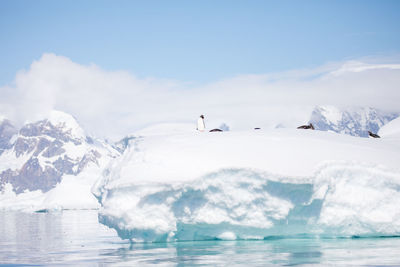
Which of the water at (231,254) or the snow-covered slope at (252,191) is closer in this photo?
the water at (231,254)

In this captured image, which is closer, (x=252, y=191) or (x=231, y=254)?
(x=231, y=254)

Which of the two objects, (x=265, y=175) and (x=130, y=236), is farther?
(x=130, y=236)

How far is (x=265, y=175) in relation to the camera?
59.4 feet

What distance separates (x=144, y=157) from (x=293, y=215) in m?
5.53

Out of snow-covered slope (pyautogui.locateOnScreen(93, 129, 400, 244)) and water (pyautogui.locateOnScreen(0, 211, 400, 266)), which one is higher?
snow-covered slope (pyautogui.locateOnScreen(93, 129, 400, 244))

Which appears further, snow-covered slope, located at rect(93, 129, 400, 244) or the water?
snow-covered slope, located at rect(93, 129, 400, 244)

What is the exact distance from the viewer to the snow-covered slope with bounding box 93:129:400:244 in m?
18.4

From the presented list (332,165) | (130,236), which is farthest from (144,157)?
(332,165)

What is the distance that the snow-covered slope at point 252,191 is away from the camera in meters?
18.4

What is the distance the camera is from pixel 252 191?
61.0 feet

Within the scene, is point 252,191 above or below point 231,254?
above

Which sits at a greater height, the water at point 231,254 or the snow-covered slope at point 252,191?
the snow-covered slope at point 252,191

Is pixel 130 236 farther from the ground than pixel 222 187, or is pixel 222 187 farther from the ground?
pixel 222 187

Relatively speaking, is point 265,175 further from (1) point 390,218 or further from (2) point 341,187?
(1) point 390,218
